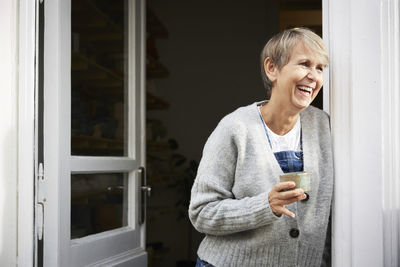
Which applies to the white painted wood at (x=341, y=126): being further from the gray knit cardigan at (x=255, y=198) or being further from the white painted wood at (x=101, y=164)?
the white painted wood at (x=101, y=164)

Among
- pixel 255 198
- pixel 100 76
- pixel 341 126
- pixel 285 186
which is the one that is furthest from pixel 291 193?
pixel 100 76

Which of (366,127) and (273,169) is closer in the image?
(366,127)

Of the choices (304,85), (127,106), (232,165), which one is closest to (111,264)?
(127,106)

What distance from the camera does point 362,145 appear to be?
1.26 metres

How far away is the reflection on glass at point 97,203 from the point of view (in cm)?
202

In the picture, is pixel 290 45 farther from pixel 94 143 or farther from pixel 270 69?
pixel 94 143

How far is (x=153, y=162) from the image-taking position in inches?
162

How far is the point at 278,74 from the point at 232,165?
338mm

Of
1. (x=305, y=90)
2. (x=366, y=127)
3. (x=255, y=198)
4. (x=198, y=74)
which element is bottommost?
(x=255, y=198)

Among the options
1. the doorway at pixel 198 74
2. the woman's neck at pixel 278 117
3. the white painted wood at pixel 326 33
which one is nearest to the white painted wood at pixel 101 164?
the woman's neck at pixel 278 117

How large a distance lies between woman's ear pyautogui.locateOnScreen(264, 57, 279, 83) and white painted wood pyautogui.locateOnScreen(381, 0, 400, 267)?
33 centimetres

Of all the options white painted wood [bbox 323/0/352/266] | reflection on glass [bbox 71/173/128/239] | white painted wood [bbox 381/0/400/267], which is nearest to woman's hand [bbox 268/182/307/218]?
white painted wood [bbox 323/0/352/266]

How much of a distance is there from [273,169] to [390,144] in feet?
1.18

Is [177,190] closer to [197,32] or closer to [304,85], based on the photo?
[197,32]
